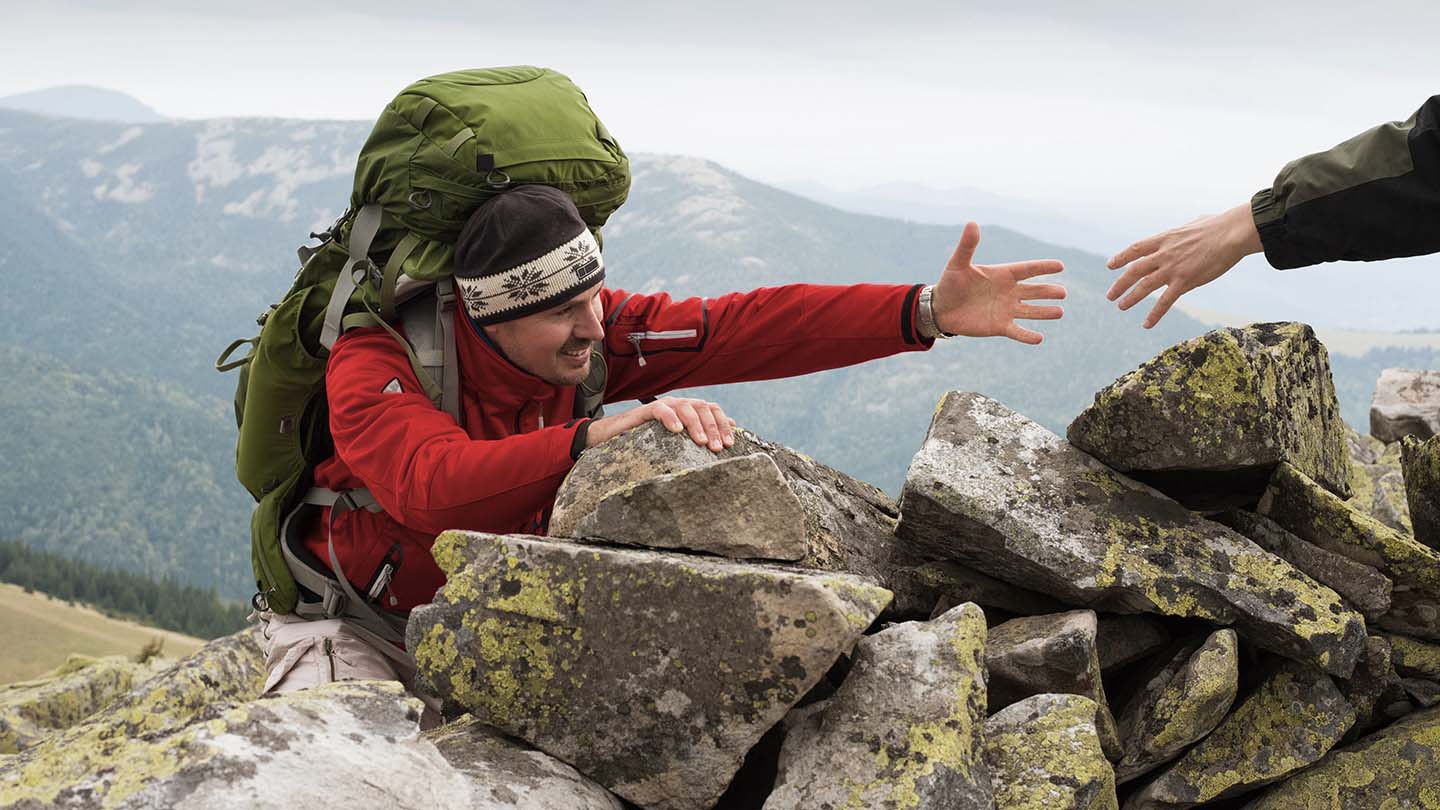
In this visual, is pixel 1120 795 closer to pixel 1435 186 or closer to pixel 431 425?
pixel 1435 186

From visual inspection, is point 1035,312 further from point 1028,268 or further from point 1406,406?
point 1406,406

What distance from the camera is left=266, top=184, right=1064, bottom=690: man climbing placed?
303 inches

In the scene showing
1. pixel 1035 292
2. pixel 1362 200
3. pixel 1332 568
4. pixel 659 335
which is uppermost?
pixel 1362 200

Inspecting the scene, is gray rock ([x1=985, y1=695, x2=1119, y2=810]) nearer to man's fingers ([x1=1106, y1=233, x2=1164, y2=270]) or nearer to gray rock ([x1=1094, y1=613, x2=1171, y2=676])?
gray rock ([x1=1094, y1=613, x2=1171, y2=676])

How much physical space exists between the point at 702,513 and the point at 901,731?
185 centimetres

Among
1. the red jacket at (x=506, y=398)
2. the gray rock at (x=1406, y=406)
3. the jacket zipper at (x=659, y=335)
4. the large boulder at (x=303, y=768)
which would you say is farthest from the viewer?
the gray rock at (x=1406, y=406)

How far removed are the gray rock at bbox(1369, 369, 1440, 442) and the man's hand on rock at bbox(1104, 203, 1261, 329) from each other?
11003mm

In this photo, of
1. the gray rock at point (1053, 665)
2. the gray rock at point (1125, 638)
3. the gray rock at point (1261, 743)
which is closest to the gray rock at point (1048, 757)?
the gray rock at point (1053, 665)

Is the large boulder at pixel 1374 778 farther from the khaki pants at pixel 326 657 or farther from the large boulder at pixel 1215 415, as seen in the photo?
the khaki pants at pixel 326 657

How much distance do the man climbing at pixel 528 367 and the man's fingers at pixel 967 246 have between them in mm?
24

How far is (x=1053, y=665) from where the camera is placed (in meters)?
7.95

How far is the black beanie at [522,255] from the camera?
776 cm

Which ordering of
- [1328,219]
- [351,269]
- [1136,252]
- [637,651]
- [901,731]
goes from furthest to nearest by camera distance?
[351,269]
[1136,252]
[1328,219]
[901,731]
[637,651]

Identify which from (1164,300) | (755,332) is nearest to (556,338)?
(755,332)
